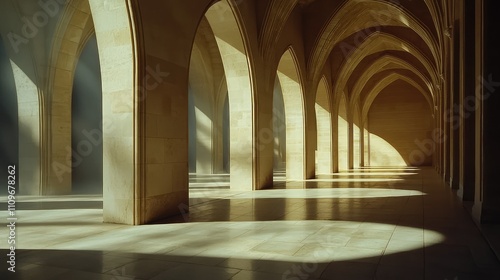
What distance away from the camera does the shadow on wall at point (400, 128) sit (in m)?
25.6

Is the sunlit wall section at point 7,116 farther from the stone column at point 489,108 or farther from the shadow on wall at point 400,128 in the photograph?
the shadow on wall at point 400,128

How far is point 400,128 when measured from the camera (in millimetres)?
26078

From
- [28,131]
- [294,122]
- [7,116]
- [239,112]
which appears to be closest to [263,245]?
[239,112]

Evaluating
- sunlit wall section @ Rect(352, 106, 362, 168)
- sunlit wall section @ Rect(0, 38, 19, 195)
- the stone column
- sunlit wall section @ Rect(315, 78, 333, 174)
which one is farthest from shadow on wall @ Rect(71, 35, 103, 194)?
sunlit wall section @ Rect(352, 106, 362, 168)

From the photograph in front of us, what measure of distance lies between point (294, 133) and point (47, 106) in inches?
332

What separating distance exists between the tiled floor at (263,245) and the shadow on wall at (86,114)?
264 inches

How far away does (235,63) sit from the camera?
9961mm

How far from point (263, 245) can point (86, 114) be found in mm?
10929

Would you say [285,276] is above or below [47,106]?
below

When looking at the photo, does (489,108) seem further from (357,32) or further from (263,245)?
(357,32)

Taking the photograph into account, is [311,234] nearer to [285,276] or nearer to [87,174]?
[285,276]

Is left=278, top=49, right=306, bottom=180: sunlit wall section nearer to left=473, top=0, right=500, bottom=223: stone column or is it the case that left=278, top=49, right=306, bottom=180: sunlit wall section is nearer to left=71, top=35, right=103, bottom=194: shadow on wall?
left=71, top=35, right=103, bottom=194: shadow on wall

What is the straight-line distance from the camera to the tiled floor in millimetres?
3102

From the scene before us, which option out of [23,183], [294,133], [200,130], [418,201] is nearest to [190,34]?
[418,201]
